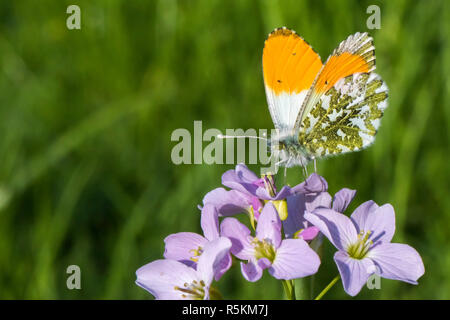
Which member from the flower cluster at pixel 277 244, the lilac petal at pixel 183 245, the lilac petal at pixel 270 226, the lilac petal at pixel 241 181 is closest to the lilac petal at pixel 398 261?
the flower cluster at pixel 277 244

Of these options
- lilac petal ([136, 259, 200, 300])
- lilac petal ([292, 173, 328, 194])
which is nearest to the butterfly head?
lilac petal ([292, 173, 328, 194])

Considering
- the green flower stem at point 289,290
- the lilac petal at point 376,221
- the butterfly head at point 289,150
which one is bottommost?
the green flower stem at point 289,290

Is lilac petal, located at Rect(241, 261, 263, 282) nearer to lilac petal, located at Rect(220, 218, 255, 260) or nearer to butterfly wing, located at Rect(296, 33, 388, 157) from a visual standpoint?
lilac petal, located at Rect(220, 218, 255, 260)

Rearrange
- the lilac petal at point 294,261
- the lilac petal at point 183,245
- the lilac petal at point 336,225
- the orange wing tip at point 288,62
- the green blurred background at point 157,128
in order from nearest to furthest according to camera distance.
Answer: the lilac petal at point 294,261 < the lilac petal at point 336,225 < the lilac petal at point 183,245 < the orange wing tip at point 288,62 < the green blurred background at point 157,128

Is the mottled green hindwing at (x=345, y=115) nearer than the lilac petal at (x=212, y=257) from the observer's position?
No

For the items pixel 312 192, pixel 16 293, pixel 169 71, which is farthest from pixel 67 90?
pixel 312 192

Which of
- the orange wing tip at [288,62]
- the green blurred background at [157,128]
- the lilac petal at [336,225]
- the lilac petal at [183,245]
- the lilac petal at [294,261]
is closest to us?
the lilac petal at [294,261]

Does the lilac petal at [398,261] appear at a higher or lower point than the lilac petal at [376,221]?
lower

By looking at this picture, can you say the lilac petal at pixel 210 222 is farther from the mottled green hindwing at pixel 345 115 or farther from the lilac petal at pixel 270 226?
the mottled green hindwing at pixel 345 115
